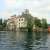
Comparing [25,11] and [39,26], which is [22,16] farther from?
[39,26]

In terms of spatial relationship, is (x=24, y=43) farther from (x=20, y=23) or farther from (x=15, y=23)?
(x=15, y=23)

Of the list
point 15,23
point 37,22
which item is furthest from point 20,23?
point 37,22

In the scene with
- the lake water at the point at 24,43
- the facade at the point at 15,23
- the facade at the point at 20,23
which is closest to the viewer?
the lake water at the point at 24,43

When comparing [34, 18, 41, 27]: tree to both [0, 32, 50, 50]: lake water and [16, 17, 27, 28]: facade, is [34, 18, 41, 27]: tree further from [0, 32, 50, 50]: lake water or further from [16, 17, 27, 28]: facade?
[0, 32, 50, 50]: lake water

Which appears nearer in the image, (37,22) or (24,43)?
(24,43)

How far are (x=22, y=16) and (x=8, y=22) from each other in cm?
124

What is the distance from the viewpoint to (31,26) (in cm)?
1284

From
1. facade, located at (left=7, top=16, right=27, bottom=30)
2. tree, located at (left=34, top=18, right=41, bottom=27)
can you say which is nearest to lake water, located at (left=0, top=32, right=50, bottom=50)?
facade, located at (left=7, top=16, right=27, bottom=30)

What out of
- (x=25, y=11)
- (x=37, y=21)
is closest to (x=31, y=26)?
(x=37, y=21)

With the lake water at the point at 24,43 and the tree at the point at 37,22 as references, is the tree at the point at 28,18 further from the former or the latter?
the lake water at the point at 24,43

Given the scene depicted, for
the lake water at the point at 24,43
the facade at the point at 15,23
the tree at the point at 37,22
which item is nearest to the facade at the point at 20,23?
the facade at the point at 15,23

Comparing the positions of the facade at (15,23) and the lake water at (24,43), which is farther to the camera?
the facade at (15,23)

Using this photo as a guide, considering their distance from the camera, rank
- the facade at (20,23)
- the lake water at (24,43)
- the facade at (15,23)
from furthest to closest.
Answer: the facade at (15,23) < the facade at (20,23) < the lake water at (24,43)

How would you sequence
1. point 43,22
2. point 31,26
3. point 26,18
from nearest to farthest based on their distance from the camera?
point 43,22
point 31,26
point 26,18
